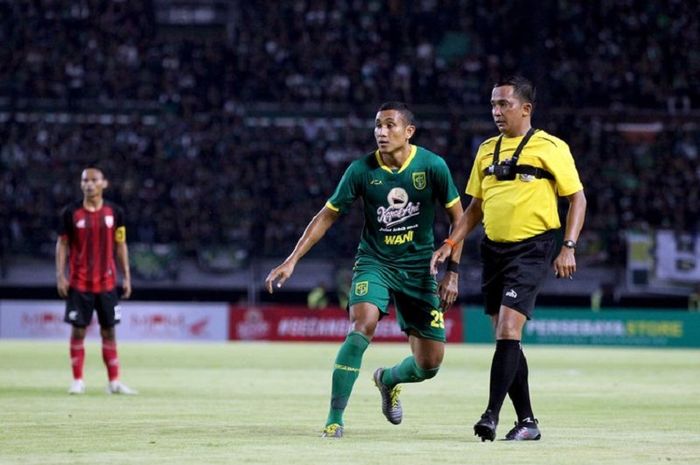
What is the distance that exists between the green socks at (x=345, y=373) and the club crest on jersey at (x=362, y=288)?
30cm

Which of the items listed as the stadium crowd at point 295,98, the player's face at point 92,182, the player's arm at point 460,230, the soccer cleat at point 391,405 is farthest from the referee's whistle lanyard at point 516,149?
the stadium crowd at point 295,98

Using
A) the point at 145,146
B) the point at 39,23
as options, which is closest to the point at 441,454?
the point at 145,146

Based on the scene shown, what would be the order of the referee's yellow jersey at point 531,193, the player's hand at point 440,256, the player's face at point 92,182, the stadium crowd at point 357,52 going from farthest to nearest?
the stadium crowd at point 357,52
the player's face at point 92,182
the player's hand at point 440,256
the referee's yellow jersey at point 531,193

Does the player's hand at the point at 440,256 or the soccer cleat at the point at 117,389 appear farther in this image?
the soccer cleat at the point at 117,389

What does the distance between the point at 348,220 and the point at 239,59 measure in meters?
7.63

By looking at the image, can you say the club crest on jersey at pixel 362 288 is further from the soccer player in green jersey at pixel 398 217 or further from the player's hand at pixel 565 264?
the player's hand at pixel 565 264

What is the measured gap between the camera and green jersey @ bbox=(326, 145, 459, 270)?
1016 centimetres

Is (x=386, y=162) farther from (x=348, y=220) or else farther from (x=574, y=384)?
(x=348, y=220)

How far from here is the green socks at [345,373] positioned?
961cm

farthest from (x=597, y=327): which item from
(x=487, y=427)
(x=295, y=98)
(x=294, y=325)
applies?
(x=487, y=427)

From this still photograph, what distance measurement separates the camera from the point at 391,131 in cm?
1009

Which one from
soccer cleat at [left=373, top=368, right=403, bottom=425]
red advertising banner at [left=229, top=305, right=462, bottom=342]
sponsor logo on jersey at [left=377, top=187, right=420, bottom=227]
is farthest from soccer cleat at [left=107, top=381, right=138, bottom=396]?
red advertising banner at [left=229, top=305, right=462, bottom=342]

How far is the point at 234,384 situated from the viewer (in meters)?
17.7

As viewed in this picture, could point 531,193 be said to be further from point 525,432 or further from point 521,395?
point 525,432
